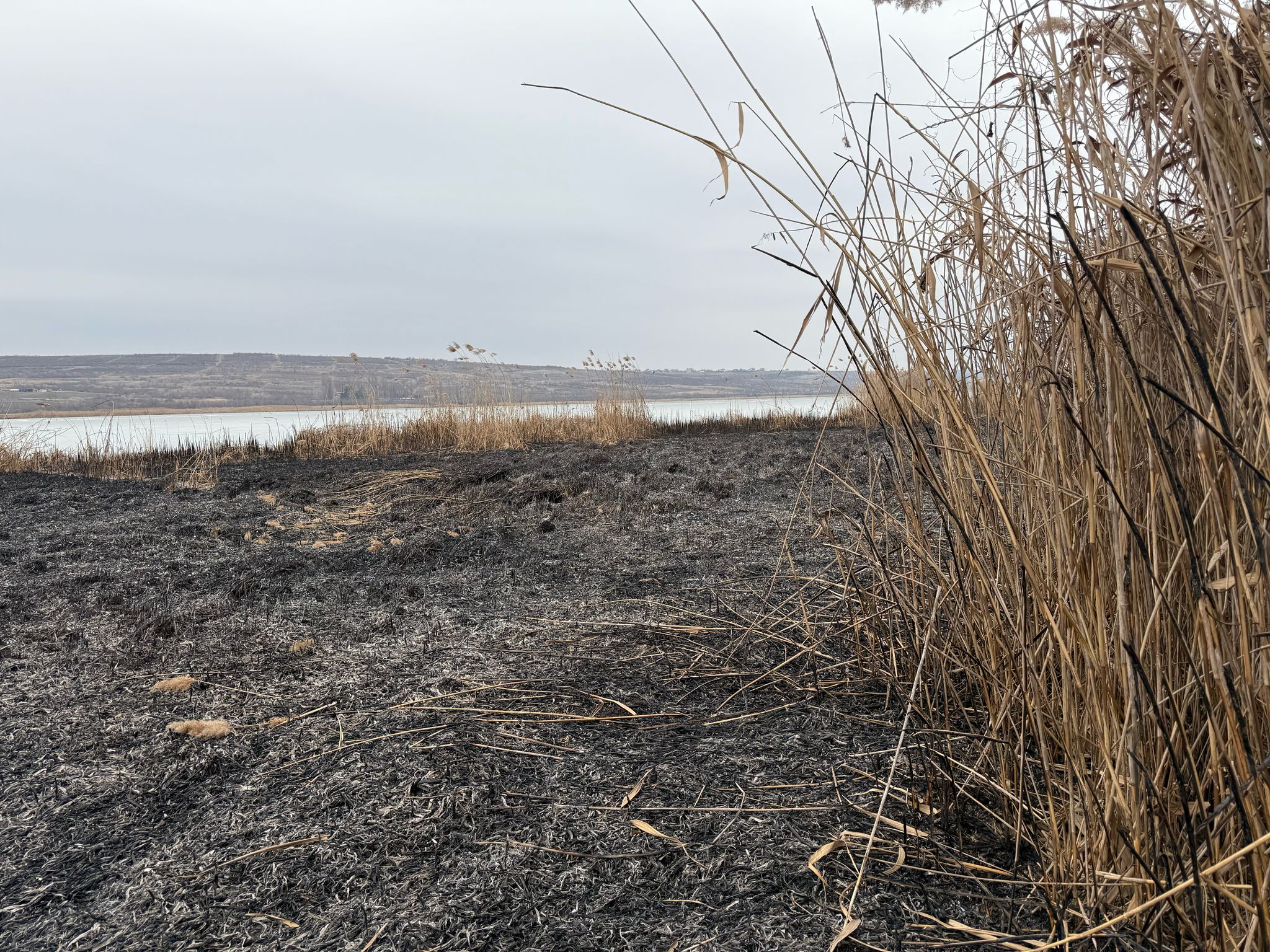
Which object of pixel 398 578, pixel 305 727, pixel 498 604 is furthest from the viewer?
pixel 398 578

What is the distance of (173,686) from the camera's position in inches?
82.3

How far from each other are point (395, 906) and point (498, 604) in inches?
66.5

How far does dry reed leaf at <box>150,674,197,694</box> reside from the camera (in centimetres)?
208

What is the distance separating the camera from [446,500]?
197 inches

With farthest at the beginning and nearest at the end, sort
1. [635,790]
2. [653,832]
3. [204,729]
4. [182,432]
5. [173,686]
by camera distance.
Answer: [182,432] → [173,686] → [204,729] → [635,790] → [653,832]

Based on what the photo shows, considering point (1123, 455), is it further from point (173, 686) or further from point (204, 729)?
point (173, 686)

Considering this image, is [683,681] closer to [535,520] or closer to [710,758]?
[710,758]

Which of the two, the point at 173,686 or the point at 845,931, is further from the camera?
the point at 173,686

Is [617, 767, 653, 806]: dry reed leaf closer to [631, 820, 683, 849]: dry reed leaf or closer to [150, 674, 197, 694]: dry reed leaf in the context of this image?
[631, 820, 683, 849]: dry reed leaf

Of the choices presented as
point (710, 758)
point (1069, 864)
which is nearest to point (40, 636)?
point (710, 758)

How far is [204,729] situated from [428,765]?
652 mm

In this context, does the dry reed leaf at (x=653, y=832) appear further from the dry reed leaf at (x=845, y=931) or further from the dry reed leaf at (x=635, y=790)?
the dry reed leaf at (x=845, y=931)

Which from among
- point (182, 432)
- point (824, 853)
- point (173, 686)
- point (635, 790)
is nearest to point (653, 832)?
point (635, 790)

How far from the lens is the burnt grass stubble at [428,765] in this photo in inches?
43.7
